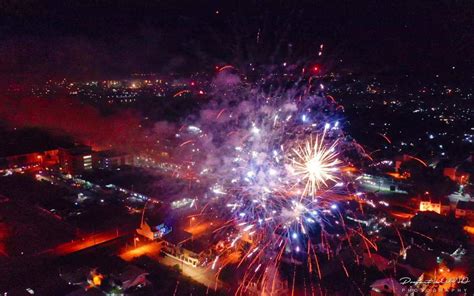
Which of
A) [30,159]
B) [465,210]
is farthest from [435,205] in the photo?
[30,159]

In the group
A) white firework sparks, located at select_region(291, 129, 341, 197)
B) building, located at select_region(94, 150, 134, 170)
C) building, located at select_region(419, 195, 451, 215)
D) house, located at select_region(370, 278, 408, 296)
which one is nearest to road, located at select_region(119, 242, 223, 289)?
house, located at select_region(370, 278, 408, 296)

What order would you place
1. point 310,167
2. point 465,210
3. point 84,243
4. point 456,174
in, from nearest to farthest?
point 84,243
point 310,167
point 465,210
point 456,174

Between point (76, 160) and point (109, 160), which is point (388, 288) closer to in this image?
point (109, 160)

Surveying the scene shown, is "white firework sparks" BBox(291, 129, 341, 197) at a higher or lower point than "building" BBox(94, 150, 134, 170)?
higher

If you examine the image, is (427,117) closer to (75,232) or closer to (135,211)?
(135,211)

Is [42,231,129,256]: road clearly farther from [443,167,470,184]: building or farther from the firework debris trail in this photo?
[443,167,470,184]: building

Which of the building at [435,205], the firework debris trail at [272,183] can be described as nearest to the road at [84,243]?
the firework debris trail at [272,183]
